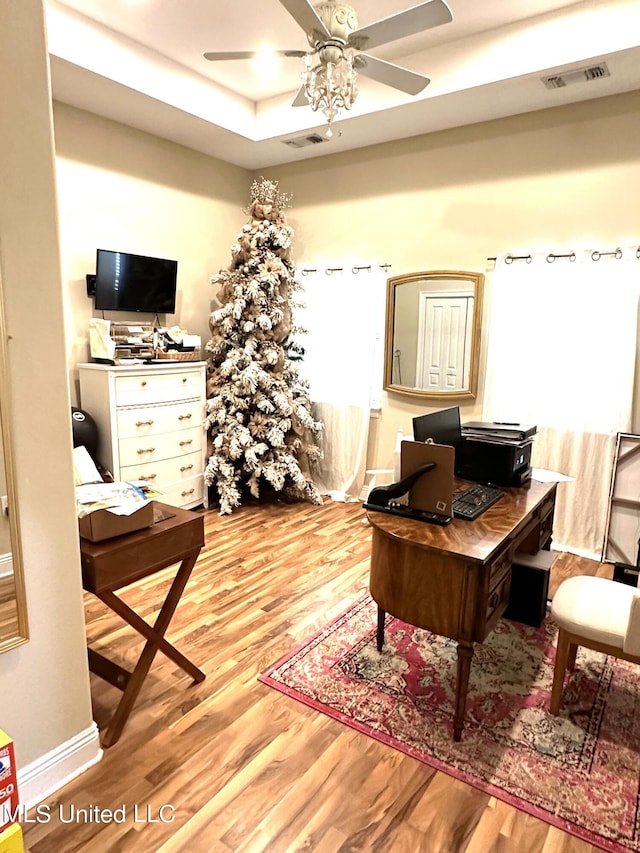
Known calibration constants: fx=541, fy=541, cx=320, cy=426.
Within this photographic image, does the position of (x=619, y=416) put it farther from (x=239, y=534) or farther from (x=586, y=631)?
(x=239, y=534)

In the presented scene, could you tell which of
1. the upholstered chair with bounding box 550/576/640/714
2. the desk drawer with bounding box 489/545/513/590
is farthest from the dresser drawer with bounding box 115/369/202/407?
the upholstered chair with bounding box 550/576/640/714

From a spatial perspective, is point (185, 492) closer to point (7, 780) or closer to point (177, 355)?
point (177, 355)

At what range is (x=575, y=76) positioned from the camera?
3.21m

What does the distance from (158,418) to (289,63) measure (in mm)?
2624

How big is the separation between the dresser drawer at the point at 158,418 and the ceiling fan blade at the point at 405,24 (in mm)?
2659

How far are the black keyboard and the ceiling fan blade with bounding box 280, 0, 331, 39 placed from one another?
2022 mm

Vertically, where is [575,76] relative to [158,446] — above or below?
above

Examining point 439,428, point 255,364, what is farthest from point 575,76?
point 255,364

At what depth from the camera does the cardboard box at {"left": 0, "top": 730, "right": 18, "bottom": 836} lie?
53.7 inches

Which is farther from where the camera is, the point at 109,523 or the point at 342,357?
the point at 342,357

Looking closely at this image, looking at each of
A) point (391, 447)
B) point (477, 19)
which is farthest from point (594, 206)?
point (391, 447)

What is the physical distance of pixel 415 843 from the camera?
165 cm

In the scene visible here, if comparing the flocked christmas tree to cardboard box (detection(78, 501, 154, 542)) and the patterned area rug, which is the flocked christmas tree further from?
cardboard box (detection(78, 501, 154, 542))

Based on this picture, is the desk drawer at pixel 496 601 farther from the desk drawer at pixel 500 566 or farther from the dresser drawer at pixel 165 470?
the dresser drawer at pixel 165 470
